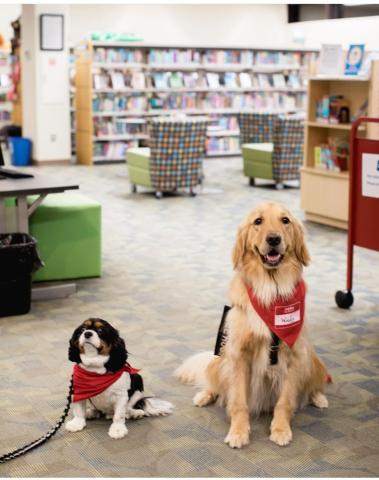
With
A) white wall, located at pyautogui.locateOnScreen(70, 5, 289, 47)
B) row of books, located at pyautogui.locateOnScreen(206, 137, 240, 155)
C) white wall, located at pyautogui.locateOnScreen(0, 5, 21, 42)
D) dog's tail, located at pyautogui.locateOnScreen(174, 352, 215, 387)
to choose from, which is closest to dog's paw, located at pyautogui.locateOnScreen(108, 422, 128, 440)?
dog's tail, located at pyautogui.locateOnScreen(174, 352, 215, 387)

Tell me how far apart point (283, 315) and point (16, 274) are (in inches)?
81.7

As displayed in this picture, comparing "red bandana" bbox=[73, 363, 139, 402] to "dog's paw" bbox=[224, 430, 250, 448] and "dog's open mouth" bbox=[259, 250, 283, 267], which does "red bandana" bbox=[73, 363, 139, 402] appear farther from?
"dog's open mouth" bbox=[259, 250, 283, 267]

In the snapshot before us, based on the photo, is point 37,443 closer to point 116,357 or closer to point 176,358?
point 116,357

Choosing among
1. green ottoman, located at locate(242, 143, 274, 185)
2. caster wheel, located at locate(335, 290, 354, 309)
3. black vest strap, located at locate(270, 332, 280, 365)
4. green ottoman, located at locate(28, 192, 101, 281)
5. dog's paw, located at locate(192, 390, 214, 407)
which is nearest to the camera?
black vest strap, located at locate(270, 332, 280, 365)

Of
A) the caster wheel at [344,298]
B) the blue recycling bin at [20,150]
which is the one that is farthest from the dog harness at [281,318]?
the blue recycling bin at [20,150]

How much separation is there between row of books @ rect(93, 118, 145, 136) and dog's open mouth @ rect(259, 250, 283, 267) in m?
9.95

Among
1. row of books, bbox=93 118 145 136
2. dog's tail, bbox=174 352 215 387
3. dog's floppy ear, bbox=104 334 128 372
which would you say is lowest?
dog's tail, bbox=174 352 215 387

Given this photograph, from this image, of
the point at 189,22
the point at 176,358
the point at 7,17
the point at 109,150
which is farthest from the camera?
the point at 189,22

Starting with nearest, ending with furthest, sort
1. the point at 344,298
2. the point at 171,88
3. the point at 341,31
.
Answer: the point at 344,298 → the point at 171,88 → the point at 341,31

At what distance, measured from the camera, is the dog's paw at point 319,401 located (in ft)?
10.8

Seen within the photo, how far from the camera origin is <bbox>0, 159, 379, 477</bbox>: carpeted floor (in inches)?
109

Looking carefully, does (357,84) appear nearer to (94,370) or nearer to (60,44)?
(94,370)

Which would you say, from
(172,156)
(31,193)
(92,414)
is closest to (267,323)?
(92,414)

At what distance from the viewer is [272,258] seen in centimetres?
294
